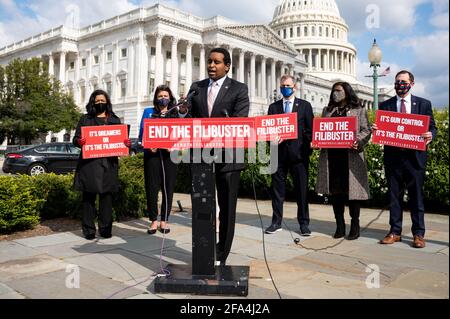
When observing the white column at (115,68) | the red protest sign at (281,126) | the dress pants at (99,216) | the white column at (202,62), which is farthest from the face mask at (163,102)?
the white column at (115,68)

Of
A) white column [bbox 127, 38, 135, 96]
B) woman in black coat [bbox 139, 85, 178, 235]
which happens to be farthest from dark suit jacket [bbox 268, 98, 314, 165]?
white column [bbox 127, 38, 135, 96]

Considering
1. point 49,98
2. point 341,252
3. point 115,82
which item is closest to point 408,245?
point 341,252

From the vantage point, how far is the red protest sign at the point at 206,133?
3.96m

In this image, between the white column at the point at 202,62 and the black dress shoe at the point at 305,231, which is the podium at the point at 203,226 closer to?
the black dress shoe at the point at 305,231

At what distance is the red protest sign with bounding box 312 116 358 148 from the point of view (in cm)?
635

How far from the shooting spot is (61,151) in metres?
20.5

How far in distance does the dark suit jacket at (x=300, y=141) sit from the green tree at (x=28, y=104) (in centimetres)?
4417

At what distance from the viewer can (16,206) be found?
6.75 metres

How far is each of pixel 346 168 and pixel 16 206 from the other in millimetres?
5329

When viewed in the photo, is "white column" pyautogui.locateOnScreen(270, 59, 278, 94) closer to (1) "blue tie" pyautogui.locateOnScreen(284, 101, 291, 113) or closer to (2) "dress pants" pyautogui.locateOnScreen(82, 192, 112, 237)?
(1) "blue tie" pyautogui.locateOnScreen(284, 101, 291, 113)

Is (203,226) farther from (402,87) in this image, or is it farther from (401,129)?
(402,87)

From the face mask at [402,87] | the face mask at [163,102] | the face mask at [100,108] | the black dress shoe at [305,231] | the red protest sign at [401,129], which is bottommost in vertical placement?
the black dress shoe at [305,231]

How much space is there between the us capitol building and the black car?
1224 inches
